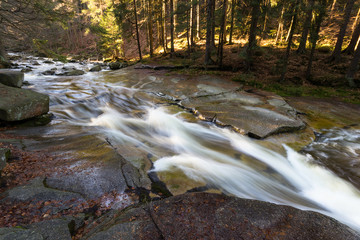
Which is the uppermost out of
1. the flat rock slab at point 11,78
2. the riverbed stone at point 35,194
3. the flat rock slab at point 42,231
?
the flat rock slab at point 11,78

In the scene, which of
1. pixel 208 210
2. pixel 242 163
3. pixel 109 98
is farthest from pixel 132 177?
pixel 109 98

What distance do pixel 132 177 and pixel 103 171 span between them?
62 centimetres

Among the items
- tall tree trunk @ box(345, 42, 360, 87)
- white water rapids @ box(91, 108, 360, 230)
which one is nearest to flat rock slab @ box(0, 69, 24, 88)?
white water rapids @ box(91, 108, 360, 230)

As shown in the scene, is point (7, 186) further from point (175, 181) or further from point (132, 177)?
point (175, 181)

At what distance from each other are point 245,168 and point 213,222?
9.03 ft

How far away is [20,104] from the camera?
549 cm

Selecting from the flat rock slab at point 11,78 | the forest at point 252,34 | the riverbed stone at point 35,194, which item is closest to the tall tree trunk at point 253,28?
the forest at point 252,34

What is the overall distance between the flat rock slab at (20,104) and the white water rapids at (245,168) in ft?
5.95

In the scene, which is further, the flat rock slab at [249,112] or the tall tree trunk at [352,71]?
the tall tree trunk at [352,71]

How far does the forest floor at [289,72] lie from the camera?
11.0 metres

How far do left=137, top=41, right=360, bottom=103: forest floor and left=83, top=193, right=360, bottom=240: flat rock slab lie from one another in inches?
388

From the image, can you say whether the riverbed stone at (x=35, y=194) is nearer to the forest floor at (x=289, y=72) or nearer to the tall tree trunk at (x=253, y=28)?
the forest floor at (x=289, y=72)

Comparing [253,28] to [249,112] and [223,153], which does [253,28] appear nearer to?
[249,112]

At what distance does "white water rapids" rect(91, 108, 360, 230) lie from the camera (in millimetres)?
3695
